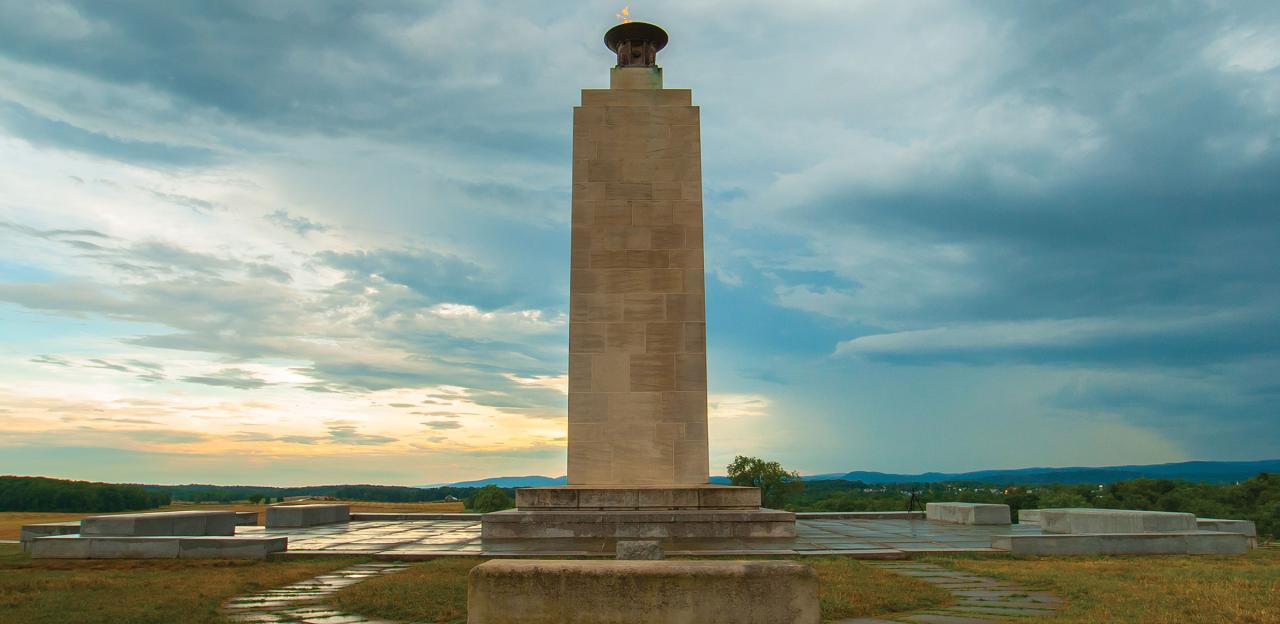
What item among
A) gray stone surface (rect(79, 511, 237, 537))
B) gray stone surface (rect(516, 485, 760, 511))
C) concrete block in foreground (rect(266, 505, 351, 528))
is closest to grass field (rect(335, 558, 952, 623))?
gray stone surface (rect(516, 485, 760, 511))

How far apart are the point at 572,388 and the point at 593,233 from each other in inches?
173

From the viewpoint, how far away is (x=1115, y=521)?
20.8 metres

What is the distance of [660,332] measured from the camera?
23203 mm

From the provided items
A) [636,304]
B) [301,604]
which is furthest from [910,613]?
[636,304]

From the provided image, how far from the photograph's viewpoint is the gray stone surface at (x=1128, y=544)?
16406mm

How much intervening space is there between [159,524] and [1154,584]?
19882 mm

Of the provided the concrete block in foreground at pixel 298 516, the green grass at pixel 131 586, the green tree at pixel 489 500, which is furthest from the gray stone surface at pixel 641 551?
the green tree at pixel 489 500

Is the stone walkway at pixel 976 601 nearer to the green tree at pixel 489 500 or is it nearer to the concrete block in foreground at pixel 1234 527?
the concrete block in foreground at pixel 1234 527

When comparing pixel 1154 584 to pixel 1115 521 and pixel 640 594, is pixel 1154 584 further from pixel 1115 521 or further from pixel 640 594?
pixel 1115 521

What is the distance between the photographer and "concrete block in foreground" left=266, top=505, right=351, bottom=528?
24656mm

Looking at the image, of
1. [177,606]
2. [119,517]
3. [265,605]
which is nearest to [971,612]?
[265,605]

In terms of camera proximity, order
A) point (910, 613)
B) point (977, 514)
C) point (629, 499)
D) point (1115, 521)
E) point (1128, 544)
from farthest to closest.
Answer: point (977, 514) → point (1115, 521) → point (629, 499) → point (1128, 544) → point (910, 613)

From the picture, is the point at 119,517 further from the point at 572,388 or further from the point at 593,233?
the point at 593,233

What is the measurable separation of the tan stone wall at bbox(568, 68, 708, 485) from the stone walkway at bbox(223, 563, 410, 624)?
9.44 meters
